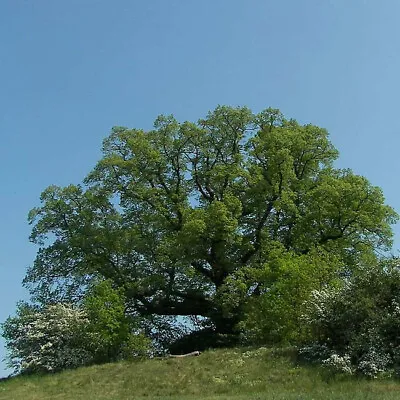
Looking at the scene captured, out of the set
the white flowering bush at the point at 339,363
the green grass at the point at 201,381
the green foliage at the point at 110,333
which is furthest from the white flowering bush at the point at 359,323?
the green foliage at the point at 110,333

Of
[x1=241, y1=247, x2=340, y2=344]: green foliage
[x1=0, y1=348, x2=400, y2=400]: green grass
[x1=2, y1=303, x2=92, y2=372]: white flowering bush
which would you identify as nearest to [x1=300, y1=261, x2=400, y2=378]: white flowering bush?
[x1=0, y1=348, x2=400, y2=400]: green grass

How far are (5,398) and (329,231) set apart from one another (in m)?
22.3

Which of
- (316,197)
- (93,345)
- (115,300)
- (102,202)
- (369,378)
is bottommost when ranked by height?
(369,378)

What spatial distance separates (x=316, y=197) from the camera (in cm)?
3869

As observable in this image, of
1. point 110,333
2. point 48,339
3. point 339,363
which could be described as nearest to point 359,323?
point 339,363

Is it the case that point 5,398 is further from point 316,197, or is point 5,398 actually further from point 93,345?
point 316,197

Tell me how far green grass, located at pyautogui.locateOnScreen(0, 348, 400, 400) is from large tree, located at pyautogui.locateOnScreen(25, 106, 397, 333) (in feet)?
32.8

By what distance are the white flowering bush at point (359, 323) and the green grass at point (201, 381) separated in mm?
847

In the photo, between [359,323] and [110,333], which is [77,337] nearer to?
[110,333]

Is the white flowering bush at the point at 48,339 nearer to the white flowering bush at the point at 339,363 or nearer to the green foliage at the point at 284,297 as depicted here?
the green foliage at the point at 284,297

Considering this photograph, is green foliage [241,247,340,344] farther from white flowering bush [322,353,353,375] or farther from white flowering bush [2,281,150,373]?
white flowering bush [2,281,150,373]

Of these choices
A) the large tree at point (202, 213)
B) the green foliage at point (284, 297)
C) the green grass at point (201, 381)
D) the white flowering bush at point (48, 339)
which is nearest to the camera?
the green grass at point (201, 381)

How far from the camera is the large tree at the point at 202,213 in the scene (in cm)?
3759

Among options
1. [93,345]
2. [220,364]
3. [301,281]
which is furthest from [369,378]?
[93,345]
